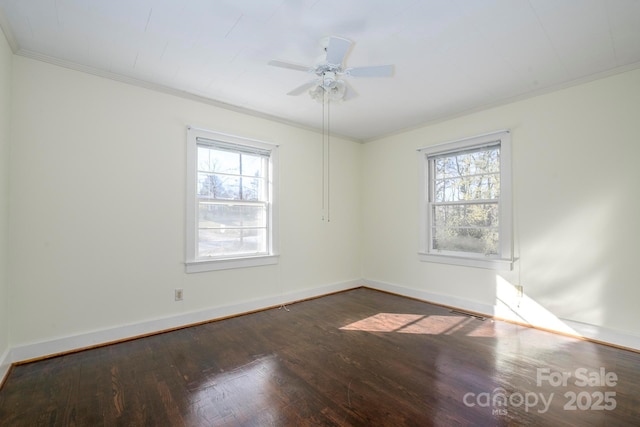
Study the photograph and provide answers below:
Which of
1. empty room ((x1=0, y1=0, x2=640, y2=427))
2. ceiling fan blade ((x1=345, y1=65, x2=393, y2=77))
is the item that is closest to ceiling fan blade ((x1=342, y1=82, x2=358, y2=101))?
empty room ((x1=0, y1=0, x2=640, y2=427))

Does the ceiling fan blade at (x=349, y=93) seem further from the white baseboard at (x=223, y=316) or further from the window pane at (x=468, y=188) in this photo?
the white baseboard at (x=223, y=316)

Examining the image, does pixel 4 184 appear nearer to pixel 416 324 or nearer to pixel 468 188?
pixel 416 324

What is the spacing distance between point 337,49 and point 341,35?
241 millimetres

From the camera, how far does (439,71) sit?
2.78 meters

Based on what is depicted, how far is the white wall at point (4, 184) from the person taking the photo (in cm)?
219

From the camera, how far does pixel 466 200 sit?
3861 millimetres

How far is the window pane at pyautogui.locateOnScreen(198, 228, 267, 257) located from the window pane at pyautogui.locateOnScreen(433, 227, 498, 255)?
2461 millimetres

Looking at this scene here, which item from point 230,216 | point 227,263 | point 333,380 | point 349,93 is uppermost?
point 349,93

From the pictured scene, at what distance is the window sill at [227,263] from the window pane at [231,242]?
107 mm

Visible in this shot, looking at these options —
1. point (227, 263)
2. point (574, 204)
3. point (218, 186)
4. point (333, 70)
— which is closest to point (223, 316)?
point (227, 263)

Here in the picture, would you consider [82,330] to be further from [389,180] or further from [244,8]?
[389,180]

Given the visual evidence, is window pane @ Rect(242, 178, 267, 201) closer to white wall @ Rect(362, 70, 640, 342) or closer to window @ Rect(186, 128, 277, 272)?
window @ Rect(186, 128, 277, 272)

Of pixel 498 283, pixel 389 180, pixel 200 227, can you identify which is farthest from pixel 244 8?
pixel 498 283

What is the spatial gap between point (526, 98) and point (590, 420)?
3034 millimetres
